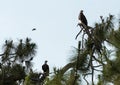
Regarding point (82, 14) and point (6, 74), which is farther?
point (6, 74)

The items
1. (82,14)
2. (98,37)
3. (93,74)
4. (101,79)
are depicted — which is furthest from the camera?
(82,14)

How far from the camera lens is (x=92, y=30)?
5699 millimetres

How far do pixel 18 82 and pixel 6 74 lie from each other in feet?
0.92

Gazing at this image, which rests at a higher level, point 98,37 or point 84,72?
point 98,37

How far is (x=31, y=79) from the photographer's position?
5.54 m

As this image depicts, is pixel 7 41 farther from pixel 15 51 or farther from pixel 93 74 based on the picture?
pixel 93 74

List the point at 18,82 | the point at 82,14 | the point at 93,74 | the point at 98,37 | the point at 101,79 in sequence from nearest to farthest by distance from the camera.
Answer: the point at 101,79, the point at 93,74, the point at 98,37, the point at 82,14, the point at 18,82

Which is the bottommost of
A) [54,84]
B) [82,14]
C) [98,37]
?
[54,84]

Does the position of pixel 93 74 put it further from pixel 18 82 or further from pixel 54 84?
pixel 18 82

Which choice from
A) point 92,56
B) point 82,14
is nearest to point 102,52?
point 92,56

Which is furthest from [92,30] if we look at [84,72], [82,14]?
[82,14]

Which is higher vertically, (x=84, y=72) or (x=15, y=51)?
(x=15, y=51)

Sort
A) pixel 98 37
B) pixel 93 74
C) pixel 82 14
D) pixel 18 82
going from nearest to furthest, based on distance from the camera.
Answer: pixel 93 74, pixel 98 37, pixel 82 14, pixel 18 82

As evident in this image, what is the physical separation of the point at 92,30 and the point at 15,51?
448cm
